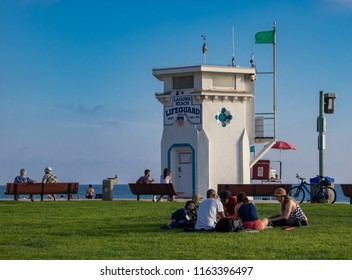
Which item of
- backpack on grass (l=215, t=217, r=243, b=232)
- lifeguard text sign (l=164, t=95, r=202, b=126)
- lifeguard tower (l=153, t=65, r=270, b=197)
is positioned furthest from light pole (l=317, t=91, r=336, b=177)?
backpack on grass (l=215, t=217, r=243, b=232)

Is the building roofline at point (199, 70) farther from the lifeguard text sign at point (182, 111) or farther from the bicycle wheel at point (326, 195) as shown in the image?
the bicycle wheel at point (326, 195)

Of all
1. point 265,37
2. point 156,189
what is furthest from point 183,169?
point 265,37

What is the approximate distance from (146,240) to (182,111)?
834 inches

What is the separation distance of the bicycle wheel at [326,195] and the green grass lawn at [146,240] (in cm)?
809

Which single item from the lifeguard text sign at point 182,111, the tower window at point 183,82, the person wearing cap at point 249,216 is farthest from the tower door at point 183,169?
the person wearing cap at point 249,216

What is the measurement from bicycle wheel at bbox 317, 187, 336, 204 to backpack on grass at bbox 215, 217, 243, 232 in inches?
592

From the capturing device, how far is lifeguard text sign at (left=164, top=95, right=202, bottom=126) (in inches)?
1499

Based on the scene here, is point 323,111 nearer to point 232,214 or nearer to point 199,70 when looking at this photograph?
point 199,70

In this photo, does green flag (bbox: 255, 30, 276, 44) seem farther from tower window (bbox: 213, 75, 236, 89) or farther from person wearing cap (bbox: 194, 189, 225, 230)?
person wearing cap (bbox: 194, 189, 225, 230)

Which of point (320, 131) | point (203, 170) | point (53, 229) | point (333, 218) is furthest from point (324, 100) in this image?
point (53, 229)

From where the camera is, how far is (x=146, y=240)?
690 inches

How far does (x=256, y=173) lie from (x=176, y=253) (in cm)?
2857

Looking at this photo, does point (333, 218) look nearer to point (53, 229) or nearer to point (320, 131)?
point (53, 229)

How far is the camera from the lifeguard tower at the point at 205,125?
37.8 meters
